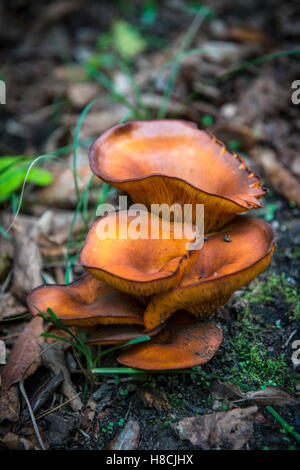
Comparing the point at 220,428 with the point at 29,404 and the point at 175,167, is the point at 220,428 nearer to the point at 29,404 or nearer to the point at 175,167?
the point at 29,404

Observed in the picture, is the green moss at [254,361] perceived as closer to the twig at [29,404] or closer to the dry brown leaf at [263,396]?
the dry brown leaf at [263,396]

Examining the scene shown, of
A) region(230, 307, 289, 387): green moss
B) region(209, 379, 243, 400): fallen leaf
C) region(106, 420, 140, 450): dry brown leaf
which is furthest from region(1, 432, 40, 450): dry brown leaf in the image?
region(230, 307, 289, 387): green moss

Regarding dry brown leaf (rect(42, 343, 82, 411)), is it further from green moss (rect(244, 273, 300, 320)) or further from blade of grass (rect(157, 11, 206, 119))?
blade of grass (rect(157, 11, 206, 119))

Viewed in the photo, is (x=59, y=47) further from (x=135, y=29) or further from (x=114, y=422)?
(x=114, y=422)

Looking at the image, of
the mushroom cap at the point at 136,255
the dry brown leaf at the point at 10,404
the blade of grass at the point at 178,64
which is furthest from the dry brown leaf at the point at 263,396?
the blade of grass at the point at 178,64

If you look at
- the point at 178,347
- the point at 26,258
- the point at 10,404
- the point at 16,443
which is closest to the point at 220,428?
the point at 178,347

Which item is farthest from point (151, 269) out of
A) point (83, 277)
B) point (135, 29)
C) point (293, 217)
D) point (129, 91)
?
point (135, 29)
